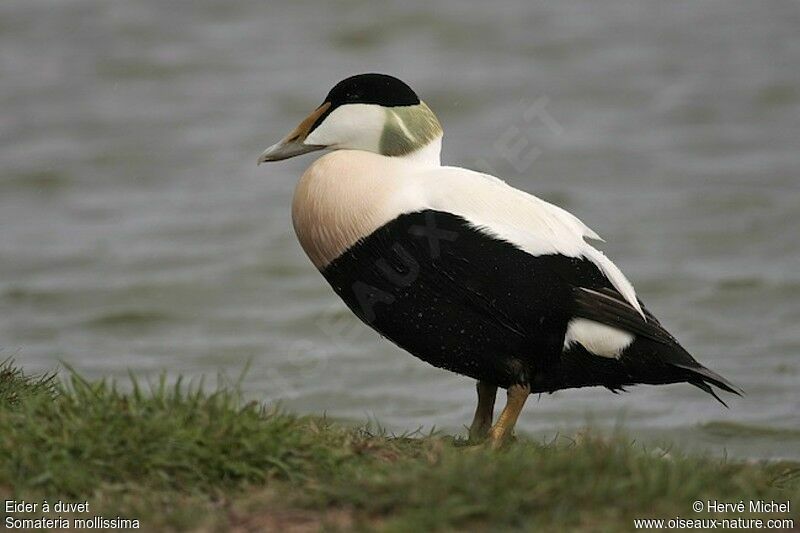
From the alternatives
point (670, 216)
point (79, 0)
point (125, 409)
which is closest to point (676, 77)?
point (670, 216)

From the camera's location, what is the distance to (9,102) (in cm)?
1883

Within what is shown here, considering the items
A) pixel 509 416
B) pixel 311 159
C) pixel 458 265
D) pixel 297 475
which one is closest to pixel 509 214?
pixel 458 265

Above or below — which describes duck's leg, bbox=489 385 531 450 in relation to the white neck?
below

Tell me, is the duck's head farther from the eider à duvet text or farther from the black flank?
the black flank

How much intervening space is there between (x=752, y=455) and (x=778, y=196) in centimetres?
658

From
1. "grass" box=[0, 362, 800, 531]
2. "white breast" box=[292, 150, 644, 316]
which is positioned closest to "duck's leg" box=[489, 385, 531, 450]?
"grass" box=[0, 362, 800, 531]

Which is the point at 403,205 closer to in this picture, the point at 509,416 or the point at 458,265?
the point at 458,265

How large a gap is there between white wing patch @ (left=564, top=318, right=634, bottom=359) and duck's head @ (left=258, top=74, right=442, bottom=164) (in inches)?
35.5

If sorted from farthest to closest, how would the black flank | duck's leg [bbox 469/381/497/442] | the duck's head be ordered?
1. duck's leg [bbox 469/381/497/442]
2. the duck's head
3. the black flank

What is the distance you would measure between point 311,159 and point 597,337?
9.04 m

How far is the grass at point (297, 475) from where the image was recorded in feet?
13.6

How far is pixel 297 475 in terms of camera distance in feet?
15.2

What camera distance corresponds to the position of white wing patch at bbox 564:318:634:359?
18.1 feet

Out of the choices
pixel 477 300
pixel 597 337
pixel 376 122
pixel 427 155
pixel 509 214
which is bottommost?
pixel 597 337
